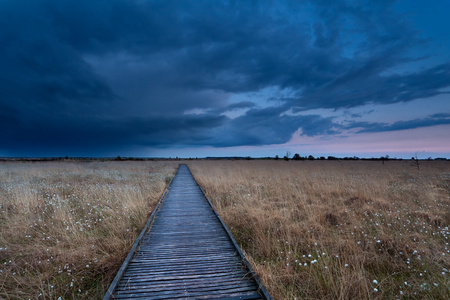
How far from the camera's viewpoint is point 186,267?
14.3 ft

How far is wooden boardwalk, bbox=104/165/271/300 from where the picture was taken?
11.6 ft

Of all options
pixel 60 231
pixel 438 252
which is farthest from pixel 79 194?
pixel 438 252

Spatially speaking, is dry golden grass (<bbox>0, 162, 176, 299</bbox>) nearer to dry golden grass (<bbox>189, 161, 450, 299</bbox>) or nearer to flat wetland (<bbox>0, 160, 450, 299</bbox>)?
flat wetland (<bbox>0, 160, 450, 299</bbox>)

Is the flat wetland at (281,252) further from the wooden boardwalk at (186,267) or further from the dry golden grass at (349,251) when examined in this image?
the wooden boardwalk at (186,267)

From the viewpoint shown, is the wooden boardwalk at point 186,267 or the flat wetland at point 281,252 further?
the flat wetland at point 281,252

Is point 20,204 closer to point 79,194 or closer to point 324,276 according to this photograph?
point 79,194

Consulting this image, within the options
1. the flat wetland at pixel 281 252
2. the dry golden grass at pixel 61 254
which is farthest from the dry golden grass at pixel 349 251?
the dry golden grass at pixel 61 254

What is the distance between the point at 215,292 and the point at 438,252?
5625 mm

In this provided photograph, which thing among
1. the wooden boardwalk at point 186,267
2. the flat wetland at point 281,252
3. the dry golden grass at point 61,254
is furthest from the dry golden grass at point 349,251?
the dry golden grass at point 61,254

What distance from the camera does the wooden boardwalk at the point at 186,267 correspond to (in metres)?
3.52

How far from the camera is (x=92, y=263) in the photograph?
15.4 feet

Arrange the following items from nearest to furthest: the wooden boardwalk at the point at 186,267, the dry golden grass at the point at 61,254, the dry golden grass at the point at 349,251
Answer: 1. the wooden boardwalk at the point at 186,267
2. the dry golden grass at the point at 349,251
3. the dry golden grass at the point at 61,254

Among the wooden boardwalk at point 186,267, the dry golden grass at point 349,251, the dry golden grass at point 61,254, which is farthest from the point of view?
the dry golden grass at point 61,254

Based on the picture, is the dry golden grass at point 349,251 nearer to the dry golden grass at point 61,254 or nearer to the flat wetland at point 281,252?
the flat wetland at point 281,252
